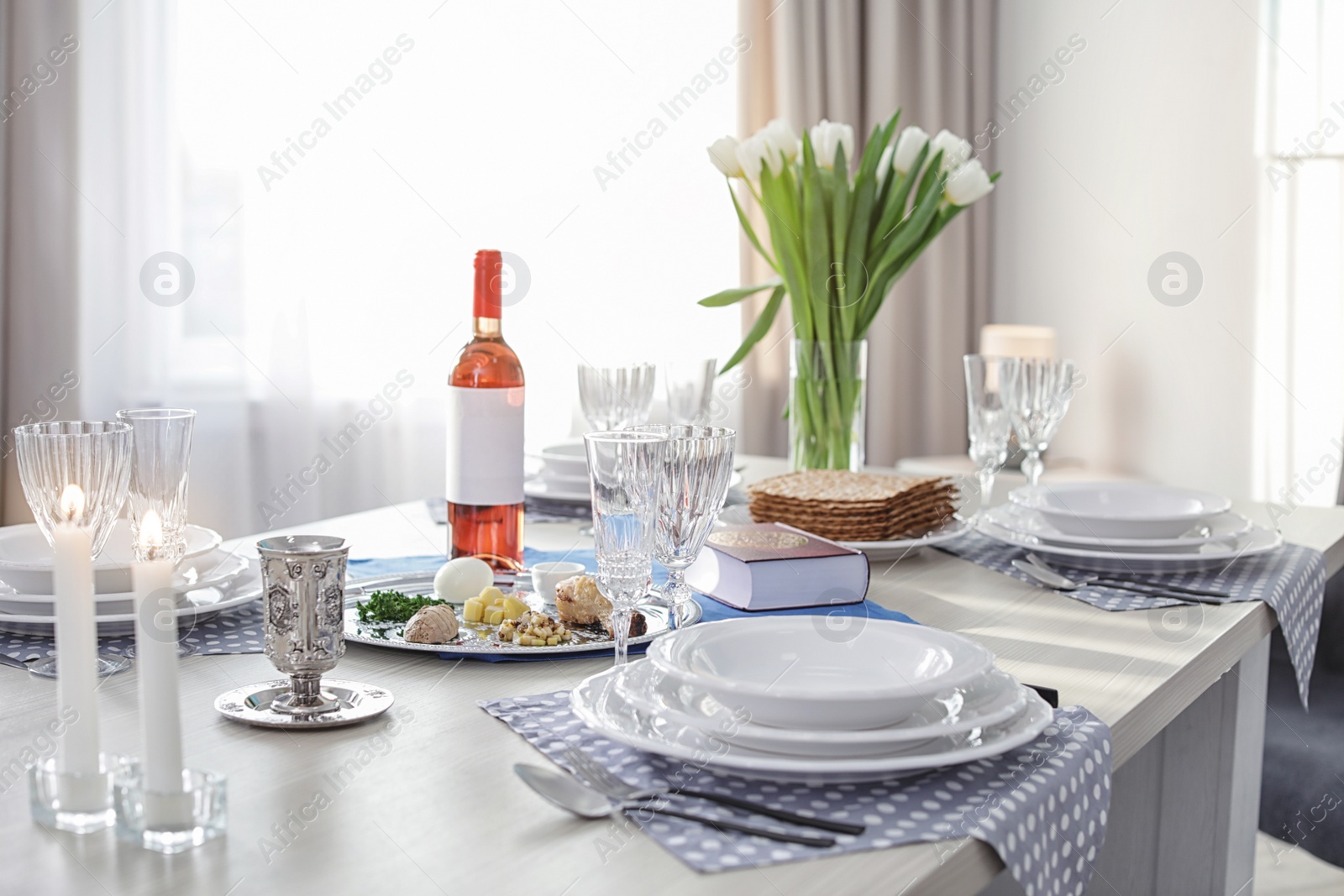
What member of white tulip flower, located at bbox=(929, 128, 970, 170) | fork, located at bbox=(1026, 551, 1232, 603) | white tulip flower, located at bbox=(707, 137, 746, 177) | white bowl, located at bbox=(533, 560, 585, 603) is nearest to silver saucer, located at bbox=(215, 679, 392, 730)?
white bowl, located at bbox=(533, 560, 585, 603)

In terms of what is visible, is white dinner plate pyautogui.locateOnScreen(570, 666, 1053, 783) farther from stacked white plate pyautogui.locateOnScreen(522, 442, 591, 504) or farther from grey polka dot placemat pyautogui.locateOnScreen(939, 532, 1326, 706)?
stacked white plate pyautogui.locateOnScreen(522, 442, 591, 504)

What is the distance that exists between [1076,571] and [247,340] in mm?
2049

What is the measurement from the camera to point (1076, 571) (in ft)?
4.34

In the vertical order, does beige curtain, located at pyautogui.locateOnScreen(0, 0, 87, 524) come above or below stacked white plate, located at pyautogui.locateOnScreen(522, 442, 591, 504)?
above

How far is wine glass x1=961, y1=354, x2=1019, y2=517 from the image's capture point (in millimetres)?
1554

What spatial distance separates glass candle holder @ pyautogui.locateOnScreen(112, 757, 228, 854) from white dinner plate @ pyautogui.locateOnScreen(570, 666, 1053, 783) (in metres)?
0.22

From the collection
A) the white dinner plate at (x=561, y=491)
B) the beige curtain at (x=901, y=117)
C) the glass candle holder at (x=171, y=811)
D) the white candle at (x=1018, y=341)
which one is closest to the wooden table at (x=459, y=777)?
the glass candle holder at (x=171, y=811)

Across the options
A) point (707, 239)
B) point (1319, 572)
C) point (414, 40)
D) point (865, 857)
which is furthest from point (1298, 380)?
point (865, 857)

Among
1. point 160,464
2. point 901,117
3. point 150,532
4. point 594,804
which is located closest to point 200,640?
point 160,464

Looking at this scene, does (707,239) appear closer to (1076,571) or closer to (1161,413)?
(1161,413)

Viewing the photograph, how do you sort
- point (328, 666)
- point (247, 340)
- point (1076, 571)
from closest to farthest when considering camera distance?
point (328, 666), point (1076, 571), point (247, 340)

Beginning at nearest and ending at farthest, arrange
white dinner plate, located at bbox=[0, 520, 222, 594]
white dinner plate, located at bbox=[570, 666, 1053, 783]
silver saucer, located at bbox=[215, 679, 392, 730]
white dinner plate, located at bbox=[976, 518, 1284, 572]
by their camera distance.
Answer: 1. white dinner plate, located at bbox=[570, 666, 1053, 783]
2. silver saucer, located at bbox=[215, 679, 392, 730]
3. white dinner plate, located at bbox=[0, 520, 222, 594]
4. white dinner plate, located at bbox=[976, 518, 1284, 572]

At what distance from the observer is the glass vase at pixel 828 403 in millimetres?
1650

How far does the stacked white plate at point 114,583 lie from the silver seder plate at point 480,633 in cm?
11
